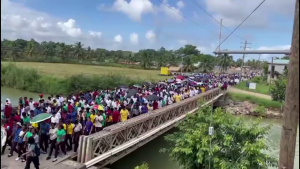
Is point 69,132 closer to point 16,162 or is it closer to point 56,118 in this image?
point 56,118

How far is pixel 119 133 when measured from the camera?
35.2 feet

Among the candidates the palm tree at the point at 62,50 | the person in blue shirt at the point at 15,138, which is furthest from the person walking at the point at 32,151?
the palm tree at the point at 62,50

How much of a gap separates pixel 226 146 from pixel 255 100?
986 inches

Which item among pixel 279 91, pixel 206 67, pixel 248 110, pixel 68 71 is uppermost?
pixel 206 67

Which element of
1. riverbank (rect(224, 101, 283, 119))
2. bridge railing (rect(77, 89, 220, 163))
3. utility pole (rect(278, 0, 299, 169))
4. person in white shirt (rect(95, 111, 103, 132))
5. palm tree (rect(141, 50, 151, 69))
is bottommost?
riverbank (rect(224, 101, 283, 119))

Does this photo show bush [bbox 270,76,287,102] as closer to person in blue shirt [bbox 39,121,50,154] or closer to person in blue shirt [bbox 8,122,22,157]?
person in blue shirt [bbox 39,121,50,154]

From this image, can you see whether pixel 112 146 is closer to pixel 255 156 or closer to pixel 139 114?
pixel 139 114

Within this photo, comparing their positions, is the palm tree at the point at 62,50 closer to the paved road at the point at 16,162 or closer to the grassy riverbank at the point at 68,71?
the grassy riverbank at the point at 68,71

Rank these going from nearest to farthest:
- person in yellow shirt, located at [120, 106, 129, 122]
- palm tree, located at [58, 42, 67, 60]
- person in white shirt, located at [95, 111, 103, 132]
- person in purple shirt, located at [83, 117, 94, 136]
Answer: person in purple shirt, located at [83, 117, 94, 136], person in white shirt, located at [95, 111, 103, 132], person in yellow shirt, located at [120, 106, 129, 122], palm tree, located at [58, 42, 67, 60]

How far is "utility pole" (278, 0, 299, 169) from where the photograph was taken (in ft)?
12.3

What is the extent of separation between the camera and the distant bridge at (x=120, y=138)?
8.89m

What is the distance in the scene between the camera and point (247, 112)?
30.2 meters

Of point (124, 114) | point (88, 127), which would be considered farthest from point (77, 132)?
point (124, 114)

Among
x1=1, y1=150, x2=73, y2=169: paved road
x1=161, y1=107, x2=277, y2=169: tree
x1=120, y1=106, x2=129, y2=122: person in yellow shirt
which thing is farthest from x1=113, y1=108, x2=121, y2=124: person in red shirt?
x1=161, y1=107, x2=277, y2=169: tree
